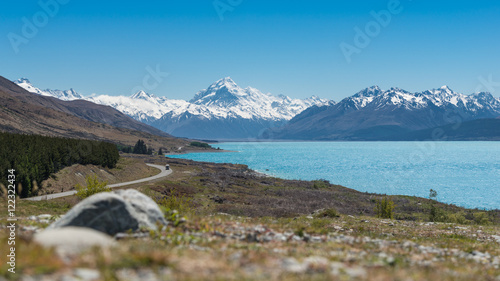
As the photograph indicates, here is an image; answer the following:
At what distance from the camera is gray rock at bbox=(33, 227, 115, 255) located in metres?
8.34

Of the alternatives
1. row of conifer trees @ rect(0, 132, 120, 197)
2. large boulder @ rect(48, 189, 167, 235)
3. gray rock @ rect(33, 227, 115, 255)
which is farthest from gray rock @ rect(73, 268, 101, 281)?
row of conifer trees @ rect(0, 132, 120, 197)

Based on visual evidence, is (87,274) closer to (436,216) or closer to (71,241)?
(71,241)

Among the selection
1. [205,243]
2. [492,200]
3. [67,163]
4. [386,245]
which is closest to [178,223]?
[205,243]

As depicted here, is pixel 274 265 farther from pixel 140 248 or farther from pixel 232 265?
pixel 140 248

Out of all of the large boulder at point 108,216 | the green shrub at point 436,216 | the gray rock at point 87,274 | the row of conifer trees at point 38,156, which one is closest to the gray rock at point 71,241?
the gray rock at point 87,274

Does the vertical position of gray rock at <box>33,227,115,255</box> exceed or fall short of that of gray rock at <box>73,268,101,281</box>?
it exceeds it

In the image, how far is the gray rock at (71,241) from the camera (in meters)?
8.34

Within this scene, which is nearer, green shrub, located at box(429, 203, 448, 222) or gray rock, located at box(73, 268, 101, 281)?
gray rock, located at box(73, 268, 101, 281)

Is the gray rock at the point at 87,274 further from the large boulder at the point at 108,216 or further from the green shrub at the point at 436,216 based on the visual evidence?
the green shrub at the point at 436,216

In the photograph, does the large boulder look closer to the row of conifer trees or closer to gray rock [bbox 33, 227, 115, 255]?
gray rock [bbox 33, 227, 115, 255]

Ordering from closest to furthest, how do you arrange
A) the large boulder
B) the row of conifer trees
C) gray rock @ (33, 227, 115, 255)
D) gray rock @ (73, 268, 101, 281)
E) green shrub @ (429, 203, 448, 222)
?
gray rock @ (73, 268, 101, 281)
gray rock @ (33, 227, 115, 255)
the large boulder
green shrub @ (429, 203, 448, 222)
the row of conifer trees

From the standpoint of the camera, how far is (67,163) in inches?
2388

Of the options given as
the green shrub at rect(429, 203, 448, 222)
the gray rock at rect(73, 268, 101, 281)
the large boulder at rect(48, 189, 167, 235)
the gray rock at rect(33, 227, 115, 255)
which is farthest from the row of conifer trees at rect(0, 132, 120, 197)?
the green shrub at rect(429, 203, 448, 222)

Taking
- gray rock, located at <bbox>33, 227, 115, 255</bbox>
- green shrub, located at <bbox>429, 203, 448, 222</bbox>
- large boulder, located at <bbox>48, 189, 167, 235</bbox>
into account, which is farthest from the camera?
green shrub, located at <bbox>429, 203, 448, 222</bbox>
